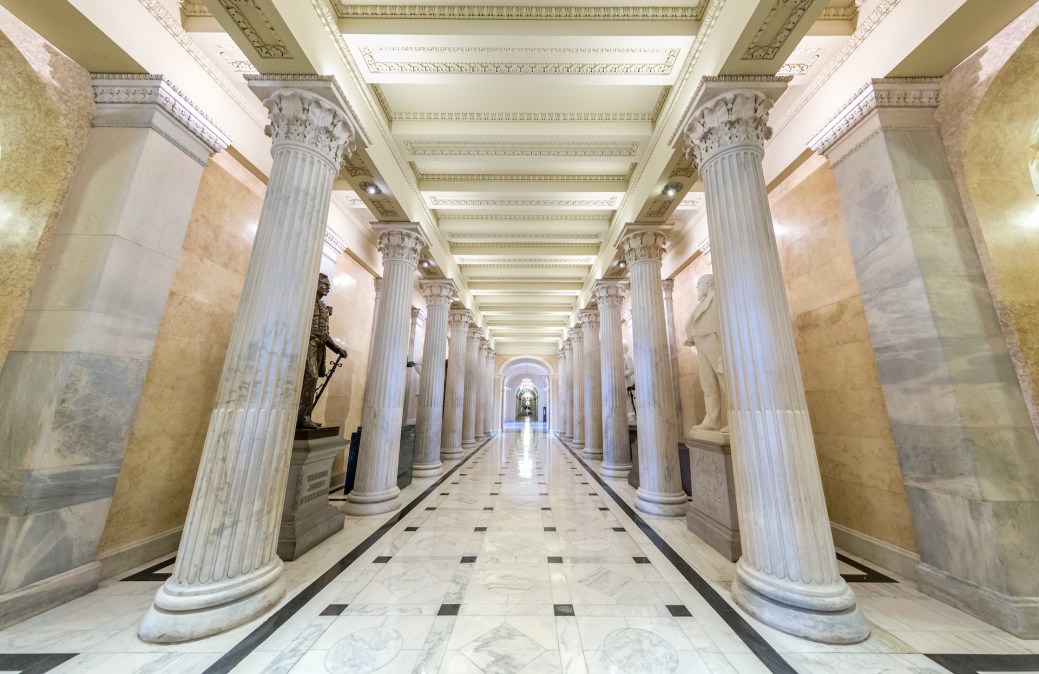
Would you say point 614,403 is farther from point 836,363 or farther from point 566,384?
point 566,384

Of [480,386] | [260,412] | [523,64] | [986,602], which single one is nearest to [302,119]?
[523,64]

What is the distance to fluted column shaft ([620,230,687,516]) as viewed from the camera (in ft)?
16.1

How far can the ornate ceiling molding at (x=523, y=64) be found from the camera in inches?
150

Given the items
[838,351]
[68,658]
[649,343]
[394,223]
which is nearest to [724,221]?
[838,351]

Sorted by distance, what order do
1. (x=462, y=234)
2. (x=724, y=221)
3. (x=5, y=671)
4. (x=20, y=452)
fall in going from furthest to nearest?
(x=462, y=234) < (x=724, y=221) < (x=20, y=452) < (x=5, y=671)

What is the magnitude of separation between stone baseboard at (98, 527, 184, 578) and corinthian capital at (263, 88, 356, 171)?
379 centimetres

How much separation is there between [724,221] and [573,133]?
9.29 feet

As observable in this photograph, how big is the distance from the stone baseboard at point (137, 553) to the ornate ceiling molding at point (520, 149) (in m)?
5.52

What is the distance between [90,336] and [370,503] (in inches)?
132

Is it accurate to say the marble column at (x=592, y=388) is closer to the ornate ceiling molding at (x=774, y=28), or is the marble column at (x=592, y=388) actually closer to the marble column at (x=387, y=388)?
the marble column at (x=387, y=388)

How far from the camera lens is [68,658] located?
192 cm

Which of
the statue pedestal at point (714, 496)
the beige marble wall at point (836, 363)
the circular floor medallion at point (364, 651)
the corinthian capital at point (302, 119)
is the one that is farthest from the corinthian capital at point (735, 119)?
the circular floor medallion at point (364, 651)

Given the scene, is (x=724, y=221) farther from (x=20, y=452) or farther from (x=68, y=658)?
(x=20, y=452)

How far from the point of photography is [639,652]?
2.04 metres
